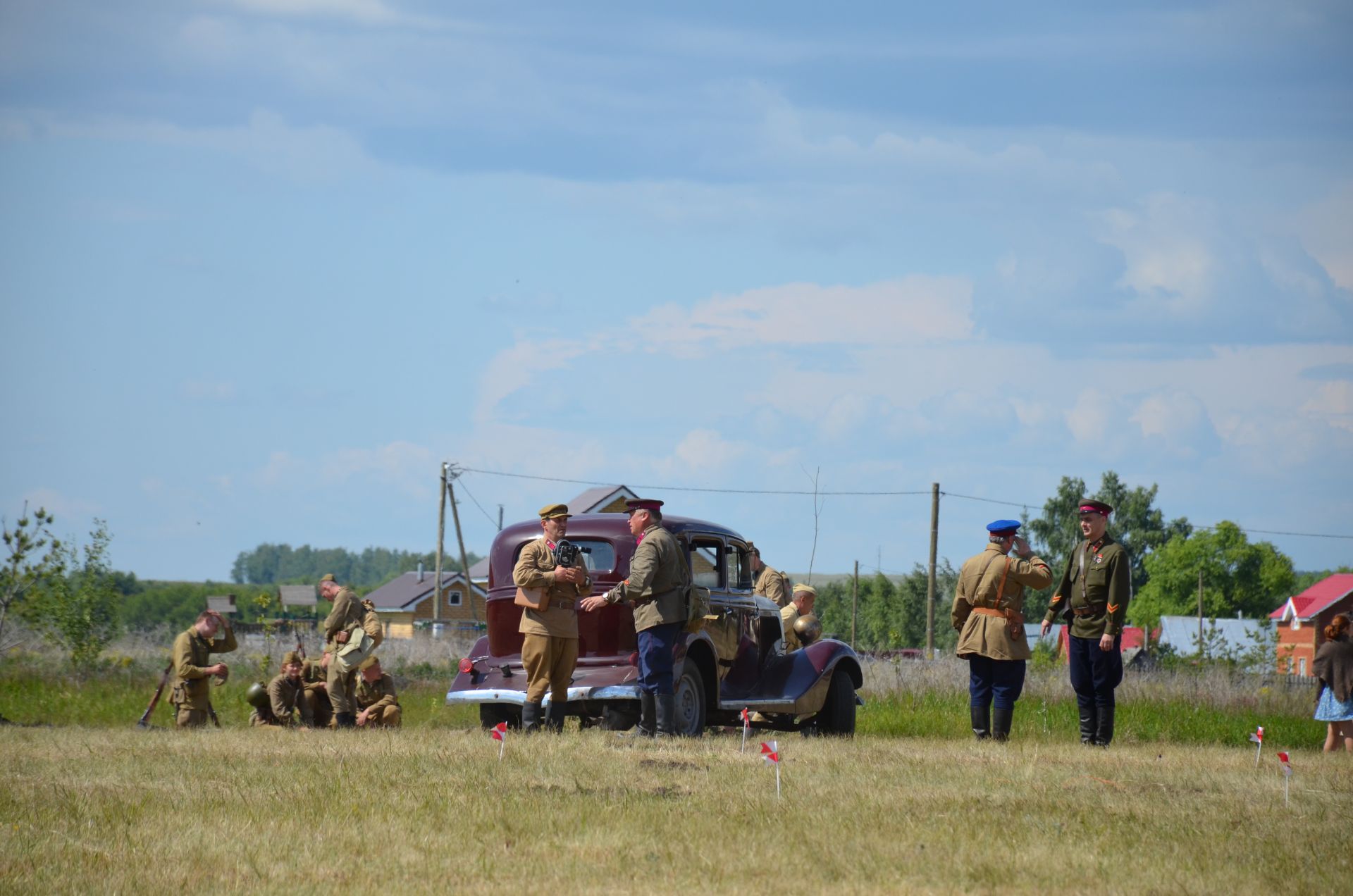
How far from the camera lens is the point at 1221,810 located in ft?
25.2

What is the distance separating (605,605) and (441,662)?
51.0ft

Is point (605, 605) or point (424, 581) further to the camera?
point (424, 581)

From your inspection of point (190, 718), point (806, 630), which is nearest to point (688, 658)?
point (806, 630)

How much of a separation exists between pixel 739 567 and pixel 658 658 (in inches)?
86.7

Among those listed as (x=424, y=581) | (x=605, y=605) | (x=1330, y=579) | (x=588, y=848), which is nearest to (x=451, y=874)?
(x=588, y=848)

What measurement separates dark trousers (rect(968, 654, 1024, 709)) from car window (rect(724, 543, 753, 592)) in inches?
88.4

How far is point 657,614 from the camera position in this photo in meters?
11.2

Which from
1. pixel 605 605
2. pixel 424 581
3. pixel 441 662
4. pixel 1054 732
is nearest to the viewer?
pixel 605 605

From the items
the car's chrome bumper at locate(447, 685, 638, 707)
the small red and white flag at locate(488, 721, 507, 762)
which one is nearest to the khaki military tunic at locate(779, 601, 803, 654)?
the car's chrome bumper at locate(447, 685, 638, 707)

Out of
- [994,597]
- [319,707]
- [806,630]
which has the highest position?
[994,597]

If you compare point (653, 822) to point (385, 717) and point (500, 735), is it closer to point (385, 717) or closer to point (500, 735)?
point (500, 735)

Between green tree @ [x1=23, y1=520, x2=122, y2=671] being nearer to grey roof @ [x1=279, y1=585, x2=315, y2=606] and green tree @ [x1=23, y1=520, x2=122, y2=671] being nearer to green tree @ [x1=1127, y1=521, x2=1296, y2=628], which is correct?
grey roof @ [x1=279, y1=585, x2=315, y2=606]

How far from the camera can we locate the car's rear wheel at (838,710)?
13.3 metres

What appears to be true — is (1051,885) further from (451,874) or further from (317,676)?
(317,676)
